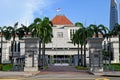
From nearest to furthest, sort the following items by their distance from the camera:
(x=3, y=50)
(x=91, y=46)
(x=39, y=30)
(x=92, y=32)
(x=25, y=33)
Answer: (x=91, y=46), (x=39, y=30), (x=92, y=32), (x=25, y=33), (x=3, y=50)

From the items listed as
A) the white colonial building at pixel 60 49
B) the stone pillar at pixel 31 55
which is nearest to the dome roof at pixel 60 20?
the white colonial building at pixel 60 49

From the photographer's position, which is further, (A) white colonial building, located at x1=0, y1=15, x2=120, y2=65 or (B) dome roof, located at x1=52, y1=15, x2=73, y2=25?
(B) dome roof, located at x1=52, y1=15, x2=73, y2=25

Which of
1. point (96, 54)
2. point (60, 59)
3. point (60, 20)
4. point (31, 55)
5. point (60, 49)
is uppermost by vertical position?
point (60, 20)

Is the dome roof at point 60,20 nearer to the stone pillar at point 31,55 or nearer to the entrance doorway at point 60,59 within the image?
the entrance doorway at point 60,59

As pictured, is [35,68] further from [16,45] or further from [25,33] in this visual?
[16,45]

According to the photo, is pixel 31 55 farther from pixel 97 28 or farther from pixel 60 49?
pixel 60 49

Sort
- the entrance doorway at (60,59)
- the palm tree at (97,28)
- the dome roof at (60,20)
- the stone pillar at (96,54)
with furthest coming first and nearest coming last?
the dome roof at (60,20) → the entrance doorway at (60,59) → the palm tree at (97,28) → the stone pillar at (96,54)

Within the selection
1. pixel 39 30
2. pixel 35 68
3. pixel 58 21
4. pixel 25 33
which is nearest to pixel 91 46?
pixel 35 68

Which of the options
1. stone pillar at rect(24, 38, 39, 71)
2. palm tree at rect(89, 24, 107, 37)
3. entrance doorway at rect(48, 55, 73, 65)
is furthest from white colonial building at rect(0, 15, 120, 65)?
stone pillar at rect(24, 38, 39, 71)

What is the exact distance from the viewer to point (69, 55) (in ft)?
336

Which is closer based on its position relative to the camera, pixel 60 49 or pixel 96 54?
pixel 96 54

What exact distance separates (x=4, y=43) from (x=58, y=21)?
87.9 ft

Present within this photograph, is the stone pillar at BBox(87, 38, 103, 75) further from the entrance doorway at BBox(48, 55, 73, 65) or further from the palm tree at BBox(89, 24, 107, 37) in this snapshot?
the entrance doorway at BBox(48, 55, 73, 65)

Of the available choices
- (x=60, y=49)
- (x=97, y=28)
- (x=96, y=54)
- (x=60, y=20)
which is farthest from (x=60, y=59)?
(x=96, y=54)
